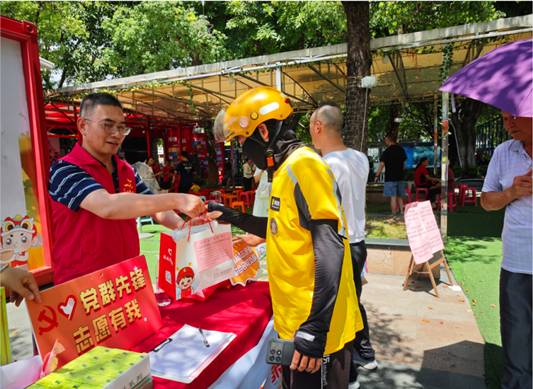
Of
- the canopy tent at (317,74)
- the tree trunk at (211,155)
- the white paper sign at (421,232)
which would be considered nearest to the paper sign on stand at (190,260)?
the white paper sign at (421,232)

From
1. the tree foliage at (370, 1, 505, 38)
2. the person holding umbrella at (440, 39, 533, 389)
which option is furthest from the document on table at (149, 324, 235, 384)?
the tree foliage at (370, 1, 505, 38)

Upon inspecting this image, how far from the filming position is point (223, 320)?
6.75ft

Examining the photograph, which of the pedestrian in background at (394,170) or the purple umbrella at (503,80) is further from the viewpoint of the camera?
the pedestrian in background at (394,170)

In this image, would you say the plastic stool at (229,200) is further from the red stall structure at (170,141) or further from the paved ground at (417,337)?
the red stall structure at (170,141)

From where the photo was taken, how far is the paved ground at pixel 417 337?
3010mm

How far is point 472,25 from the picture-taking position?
241 inches

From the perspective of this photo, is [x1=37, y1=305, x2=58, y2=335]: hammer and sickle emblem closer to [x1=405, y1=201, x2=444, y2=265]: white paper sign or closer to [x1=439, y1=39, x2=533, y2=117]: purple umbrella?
[x1=439, y1=39, x2=533, y2=117]: purple umbrella

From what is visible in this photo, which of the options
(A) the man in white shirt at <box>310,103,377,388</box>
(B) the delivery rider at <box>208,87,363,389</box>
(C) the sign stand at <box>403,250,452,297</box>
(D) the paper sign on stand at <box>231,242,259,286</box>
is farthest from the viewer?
(C) the sign stand at <box>403,250,452,297</box>

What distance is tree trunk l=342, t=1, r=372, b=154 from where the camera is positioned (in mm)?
6374

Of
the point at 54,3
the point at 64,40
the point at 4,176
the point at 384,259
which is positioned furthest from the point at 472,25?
the point at 64,40

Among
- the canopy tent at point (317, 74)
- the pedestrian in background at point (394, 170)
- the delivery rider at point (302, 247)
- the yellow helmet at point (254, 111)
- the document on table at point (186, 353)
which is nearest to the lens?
the delivery rider at point (302, 247)

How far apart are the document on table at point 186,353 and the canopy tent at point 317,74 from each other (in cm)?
623

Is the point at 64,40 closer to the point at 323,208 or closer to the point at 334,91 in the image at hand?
the point at 334,91

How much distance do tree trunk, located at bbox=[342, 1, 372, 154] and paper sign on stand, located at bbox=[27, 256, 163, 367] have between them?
526cm
